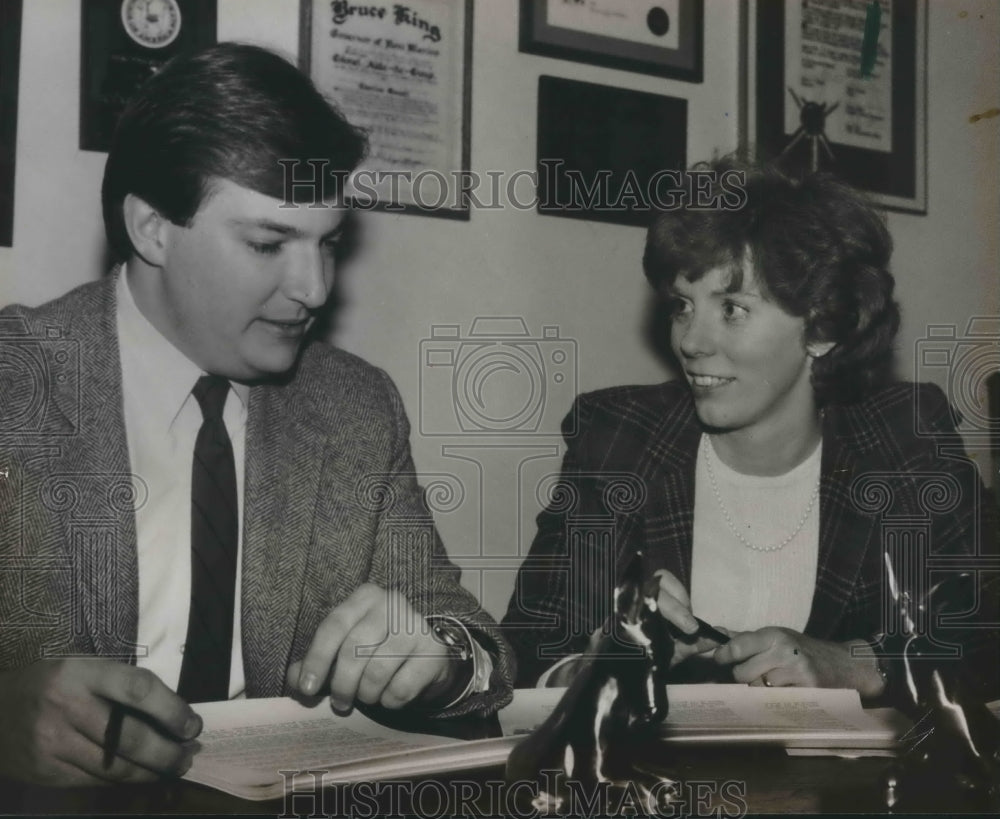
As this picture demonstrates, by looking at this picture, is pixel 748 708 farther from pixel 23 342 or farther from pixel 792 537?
pixel 23 342

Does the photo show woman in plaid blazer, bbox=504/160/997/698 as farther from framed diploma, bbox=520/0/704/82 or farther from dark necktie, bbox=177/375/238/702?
dark necktie, bbox=177/375/238/702

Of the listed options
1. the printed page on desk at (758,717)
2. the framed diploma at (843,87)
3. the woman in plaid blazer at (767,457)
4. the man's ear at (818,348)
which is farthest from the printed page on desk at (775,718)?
the framed diploma at (843,87)

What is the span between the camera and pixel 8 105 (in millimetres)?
1137

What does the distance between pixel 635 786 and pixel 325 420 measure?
63cm

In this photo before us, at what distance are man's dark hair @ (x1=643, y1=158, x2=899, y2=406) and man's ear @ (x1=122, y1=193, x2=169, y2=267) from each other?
67 centimetres

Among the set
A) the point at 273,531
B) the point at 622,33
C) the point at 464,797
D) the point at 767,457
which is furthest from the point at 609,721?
the point at 622,33

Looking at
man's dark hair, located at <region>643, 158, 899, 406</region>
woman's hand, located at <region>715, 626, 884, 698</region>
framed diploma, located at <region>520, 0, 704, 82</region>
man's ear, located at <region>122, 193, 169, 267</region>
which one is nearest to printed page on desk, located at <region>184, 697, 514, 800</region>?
woman's hand, located at <region>715, 626, 884, 698</region>

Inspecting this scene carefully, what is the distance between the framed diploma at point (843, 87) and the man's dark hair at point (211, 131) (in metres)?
0.79

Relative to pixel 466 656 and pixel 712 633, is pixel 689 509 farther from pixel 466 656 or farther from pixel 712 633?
pixel 466 656

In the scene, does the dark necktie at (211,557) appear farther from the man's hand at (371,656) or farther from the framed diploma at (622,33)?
the framed diploma at (622,33)

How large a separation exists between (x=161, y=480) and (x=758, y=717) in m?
0.68

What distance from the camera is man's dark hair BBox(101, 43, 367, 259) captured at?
41.9 inches

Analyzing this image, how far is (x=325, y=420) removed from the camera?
1200mm

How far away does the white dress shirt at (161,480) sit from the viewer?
3.51 feet
